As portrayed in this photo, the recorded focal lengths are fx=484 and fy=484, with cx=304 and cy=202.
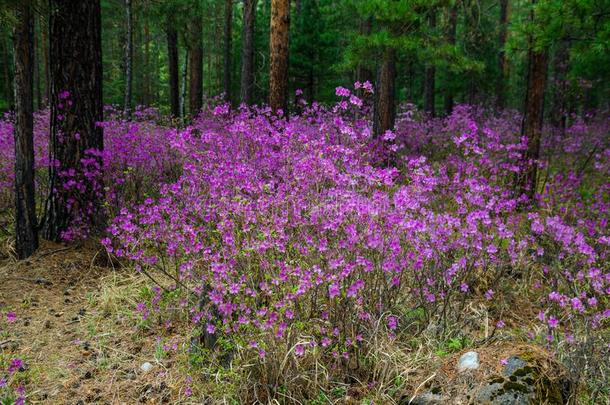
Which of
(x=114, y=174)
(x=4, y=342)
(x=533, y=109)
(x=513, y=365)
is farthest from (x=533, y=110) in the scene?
(x=4, y=342)

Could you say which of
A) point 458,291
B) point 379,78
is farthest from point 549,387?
point 379,78

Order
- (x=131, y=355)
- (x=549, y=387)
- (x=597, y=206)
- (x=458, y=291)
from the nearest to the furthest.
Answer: (x=549, y=387) < (x=131, y=355) < (x=458, y=291) < (x=597, y=206)

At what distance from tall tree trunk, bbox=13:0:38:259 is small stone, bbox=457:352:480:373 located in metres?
4.82

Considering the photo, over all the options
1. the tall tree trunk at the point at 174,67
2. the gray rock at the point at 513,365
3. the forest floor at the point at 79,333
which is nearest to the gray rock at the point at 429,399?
the gray rock at the point at 513,365

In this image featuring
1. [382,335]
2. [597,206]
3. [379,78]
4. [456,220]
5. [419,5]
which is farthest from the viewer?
[379,78]

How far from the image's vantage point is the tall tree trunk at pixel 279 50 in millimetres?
8109

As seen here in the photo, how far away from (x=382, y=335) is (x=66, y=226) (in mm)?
4176

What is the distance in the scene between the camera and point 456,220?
368 centimetres

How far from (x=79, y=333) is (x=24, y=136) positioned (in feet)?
7.77

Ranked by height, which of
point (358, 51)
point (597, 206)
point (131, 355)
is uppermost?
point (358, 51)

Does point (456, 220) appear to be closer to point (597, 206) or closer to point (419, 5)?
point (597, 206)

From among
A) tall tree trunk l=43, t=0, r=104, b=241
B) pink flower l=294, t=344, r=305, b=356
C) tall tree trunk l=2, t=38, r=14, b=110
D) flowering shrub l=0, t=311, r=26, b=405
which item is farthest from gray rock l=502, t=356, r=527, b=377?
tall tree trunk l=2, t=38, r=14, b=110

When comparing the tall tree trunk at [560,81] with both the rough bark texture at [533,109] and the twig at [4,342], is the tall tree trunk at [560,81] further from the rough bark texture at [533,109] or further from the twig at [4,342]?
the twig at [4,342]

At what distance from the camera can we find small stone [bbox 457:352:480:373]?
2.92 m
